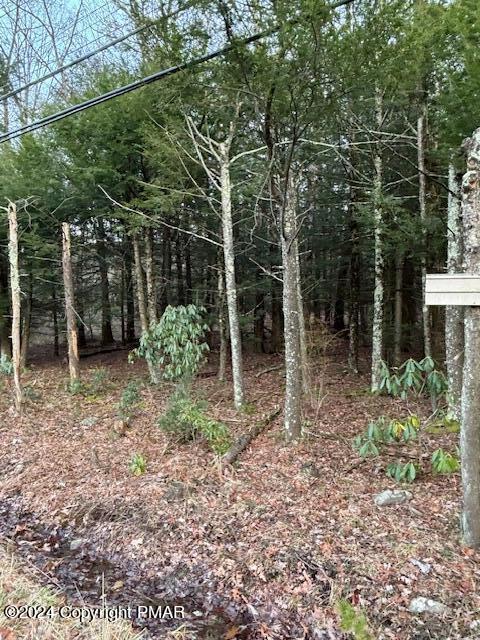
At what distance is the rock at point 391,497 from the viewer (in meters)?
4.29

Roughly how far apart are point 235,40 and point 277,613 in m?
5.06

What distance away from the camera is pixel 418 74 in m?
6.10

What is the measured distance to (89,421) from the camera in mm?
7762

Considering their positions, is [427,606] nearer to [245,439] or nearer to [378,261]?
[245,439]

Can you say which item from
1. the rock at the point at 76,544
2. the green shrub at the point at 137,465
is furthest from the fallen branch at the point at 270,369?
the rock at the point at 76,544

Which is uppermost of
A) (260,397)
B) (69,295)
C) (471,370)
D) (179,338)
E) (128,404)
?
(69,295)

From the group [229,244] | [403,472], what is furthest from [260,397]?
[403,472]

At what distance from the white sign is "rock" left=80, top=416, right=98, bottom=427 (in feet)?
21.1

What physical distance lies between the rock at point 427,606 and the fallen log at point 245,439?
9.07 feet

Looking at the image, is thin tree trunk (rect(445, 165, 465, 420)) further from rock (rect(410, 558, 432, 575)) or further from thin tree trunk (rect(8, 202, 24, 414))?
thin tree trunk (rect(8, 202, 24, 414))

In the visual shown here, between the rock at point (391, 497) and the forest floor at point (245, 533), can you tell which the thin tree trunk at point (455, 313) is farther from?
the rock at point (391, 497)

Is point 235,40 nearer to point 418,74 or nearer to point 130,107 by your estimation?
point 418,74

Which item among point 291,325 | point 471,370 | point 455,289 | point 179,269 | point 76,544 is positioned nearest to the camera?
point 455,289

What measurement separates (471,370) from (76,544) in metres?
4.28
